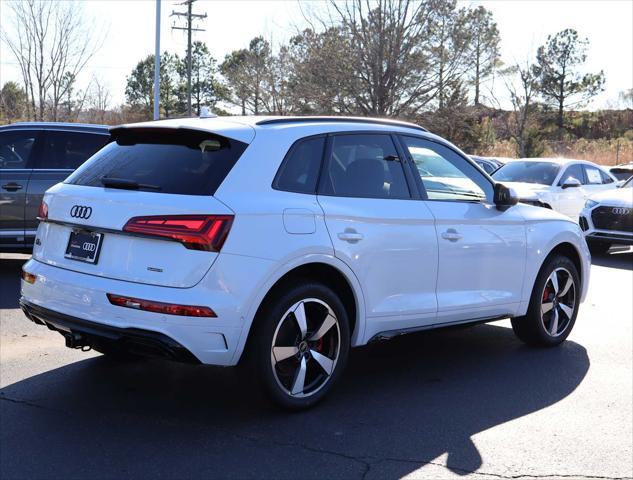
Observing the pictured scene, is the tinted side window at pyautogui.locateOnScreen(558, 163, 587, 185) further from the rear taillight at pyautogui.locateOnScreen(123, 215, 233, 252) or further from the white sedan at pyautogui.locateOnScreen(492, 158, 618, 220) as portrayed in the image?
the rear taillight at pyautogui.locateOnScreen(123, 215, 233, 252)

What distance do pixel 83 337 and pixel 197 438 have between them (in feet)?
2.83

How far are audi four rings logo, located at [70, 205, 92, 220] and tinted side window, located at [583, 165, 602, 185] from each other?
13.0 metres

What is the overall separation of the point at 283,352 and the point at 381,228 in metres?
1.06

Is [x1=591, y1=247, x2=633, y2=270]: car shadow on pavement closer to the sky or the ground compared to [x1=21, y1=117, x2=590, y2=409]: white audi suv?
closer to the ground

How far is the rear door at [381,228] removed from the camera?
4809mm

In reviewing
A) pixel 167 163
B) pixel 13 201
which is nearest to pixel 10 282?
pixel 13 201

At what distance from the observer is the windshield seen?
14875mm

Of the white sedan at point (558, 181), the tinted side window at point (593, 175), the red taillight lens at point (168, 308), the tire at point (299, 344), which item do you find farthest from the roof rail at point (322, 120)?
the tinted side window at point (593, 175)

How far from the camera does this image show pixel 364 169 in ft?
17.0

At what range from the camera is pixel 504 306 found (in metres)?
5.98

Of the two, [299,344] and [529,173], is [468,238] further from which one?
[529,173]

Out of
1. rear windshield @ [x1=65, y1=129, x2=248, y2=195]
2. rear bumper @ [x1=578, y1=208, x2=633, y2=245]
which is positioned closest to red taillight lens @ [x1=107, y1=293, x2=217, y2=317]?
rear windshield @ [x1=65, y1=129, x2=248, y2=195]

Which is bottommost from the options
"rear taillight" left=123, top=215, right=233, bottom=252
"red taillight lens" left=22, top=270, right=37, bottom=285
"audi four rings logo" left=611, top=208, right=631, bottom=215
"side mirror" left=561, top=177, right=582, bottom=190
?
"red taillight lens" left=22, top=270, right=37, bottom=285

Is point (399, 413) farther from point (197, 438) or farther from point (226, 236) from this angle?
point (226, 236)
